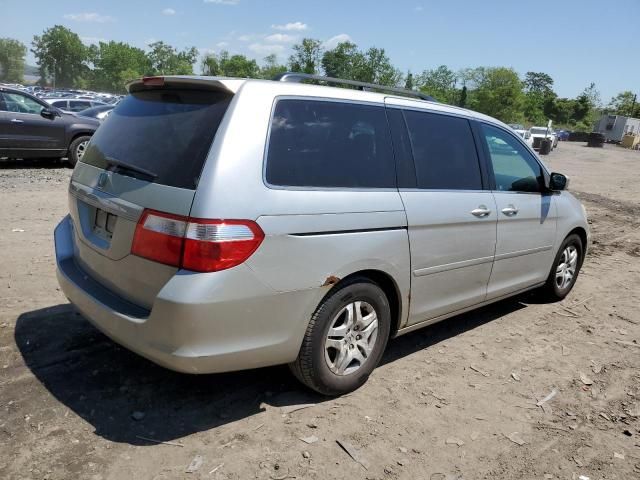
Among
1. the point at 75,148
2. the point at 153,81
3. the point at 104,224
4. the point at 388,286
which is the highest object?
the point at 153,81

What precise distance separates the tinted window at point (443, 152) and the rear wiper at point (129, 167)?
1.75m

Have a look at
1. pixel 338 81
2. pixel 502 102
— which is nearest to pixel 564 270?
pixel 338 81

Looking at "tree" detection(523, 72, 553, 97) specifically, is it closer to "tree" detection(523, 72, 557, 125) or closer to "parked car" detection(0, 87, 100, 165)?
"tree" detection(523, 72, 557, 125)

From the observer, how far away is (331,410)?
10.6 ft

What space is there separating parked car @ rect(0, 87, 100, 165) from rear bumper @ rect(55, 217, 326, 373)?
9.43 meters

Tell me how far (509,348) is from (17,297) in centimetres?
416

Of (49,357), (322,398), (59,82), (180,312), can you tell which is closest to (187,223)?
(180,312)

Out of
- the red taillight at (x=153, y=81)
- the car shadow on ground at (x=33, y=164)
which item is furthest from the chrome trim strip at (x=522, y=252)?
the car shadow on ground at (x=33, y=164)

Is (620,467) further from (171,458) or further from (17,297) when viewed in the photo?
(17,297)

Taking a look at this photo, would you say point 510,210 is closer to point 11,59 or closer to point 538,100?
point 538,100

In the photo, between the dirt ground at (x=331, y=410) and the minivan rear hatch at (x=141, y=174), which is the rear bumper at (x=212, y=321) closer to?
the minivan rear hatch at (x=141, y=174)

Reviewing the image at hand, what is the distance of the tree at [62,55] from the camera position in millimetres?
145250

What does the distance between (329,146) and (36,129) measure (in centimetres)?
1052

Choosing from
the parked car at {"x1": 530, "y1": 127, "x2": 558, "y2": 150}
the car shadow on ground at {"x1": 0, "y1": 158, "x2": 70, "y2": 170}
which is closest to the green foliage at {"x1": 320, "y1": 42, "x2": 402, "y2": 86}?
the parked car at {"x1": 530, "y1": 127, "x2": 558, "y2": 150}
